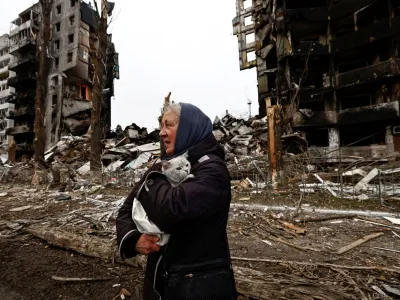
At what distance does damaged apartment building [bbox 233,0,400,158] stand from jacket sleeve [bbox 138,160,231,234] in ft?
65.1

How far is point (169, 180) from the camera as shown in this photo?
130cm

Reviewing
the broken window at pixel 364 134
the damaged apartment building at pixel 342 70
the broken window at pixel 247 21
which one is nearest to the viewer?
the damaged apartment building at pixel 342 70

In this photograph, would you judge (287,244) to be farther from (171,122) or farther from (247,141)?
(247,141)

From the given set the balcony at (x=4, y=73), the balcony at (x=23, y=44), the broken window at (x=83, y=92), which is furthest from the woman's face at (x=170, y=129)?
the balcony at (x=4, y=73)

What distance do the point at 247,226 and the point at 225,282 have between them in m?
4.17

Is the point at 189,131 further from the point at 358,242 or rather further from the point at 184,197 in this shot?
the point at 358,242

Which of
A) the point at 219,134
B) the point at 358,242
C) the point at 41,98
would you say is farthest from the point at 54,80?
the point at 358,242

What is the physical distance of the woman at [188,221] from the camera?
3.91 ft

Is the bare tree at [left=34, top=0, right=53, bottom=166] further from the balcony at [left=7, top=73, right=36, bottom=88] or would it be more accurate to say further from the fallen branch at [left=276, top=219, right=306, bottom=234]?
the balcony at [left=7, top=73, right=36, bottom=88]

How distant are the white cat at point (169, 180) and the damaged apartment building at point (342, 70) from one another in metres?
19.9

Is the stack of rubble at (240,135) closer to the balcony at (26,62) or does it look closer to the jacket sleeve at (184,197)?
the jacket sleeve at (184,197)

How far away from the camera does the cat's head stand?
4.24ft

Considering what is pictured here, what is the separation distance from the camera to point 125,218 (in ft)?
5.04

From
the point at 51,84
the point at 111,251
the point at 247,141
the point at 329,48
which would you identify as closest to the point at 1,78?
the point at 51,84
